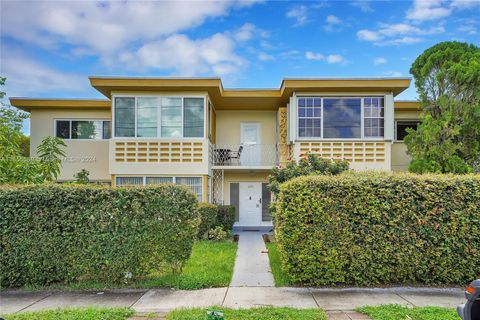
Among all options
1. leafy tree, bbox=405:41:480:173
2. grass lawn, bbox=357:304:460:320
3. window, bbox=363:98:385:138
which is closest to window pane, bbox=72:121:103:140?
window, bbox=363:98:385:138

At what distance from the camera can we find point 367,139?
12734 millimetres

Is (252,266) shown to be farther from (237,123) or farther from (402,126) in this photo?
(402,126)

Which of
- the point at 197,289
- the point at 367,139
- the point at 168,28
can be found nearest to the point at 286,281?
the point at 197,289

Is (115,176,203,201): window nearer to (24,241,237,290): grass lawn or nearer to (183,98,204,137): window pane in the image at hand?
(183,98,204,137): window pane

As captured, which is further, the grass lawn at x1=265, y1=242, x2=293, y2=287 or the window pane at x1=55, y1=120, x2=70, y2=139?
the window pane at x1=55, y1=120, x2=70, y2=139

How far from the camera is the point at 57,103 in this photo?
14.1 meters

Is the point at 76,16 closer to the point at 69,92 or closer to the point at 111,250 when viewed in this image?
the point at 69,92

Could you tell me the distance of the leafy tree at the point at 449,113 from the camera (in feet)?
35.0

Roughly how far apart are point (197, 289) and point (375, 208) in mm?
3616

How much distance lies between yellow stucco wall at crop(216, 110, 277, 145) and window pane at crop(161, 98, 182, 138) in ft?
10.6

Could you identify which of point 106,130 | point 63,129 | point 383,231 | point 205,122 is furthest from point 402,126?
point 63,129

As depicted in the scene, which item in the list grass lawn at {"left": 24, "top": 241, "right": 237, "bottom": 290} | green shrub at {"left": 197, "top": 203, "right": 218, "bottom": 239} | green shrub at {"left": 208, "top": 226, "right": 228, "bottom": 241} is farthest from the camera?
green shrub at {"left": 197, "top": 203, "right": 218, "bottom": 239}

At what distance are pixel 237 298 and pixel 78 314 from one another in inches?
94.7

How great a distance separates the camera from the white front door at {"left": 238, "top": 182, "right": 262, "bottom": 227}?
49.8ft
